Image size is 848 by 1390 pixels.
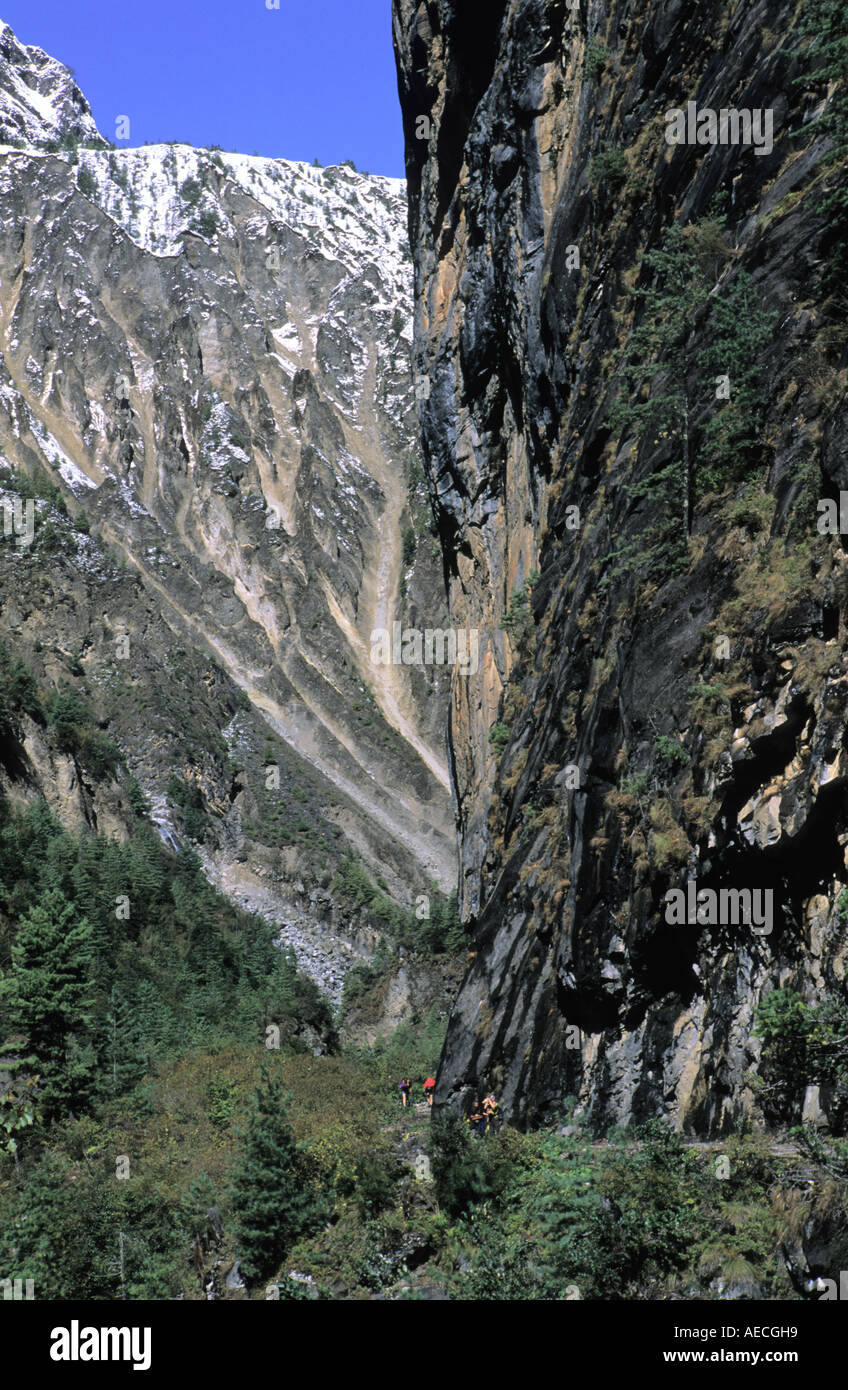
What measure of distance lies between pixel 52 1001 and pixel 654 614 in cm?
1561

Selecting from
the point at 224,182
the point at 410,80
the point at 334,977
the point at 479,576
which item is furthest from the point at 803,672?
the point at 224,182

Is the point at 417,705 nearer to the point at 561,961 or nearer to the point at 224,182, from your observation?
the point at 561,961

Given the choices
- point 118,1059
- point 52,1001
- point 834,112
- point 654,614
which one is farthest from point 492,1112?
point 834,112

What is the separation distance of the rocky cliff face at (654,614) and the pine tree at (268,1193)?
10.7ft

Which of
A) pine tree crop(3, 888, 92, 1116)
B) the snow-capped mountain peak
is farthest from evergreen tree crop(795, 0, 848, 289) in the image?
the snow-capped mountain peak

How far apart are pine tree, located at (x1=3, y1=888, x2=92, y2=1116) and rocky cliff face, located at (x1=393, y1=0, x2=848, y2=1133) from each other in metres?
8.77

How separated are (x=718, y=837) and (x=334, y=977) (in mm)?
53556

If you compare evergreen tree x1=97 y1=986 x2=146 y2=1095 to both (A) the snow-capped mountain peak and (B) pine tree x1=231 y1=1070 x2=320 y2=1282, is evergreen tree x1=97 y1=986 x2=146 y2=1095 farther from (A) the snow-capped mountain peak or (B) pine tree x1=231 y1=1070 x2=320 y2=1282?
(A) the snow-capped mountain peak

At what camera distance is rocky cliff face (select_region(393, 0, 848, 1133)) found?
10.9 metres

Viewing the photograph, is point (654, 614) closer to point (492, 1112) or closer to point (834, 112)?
point (834, 112)

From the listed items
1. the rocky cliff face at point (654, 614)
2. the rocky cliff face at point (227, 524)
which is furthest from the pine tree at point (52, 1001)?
the rocky cliff face at point (227, 524)

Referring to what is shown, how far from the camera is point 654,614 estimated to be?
1405cm

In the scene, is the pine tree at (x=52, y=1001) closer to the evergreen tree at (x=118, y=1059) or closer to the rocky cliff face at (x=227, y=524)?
the evergreen tree at (x=118, y=1059)

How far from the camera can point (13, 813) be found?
5262 cm
